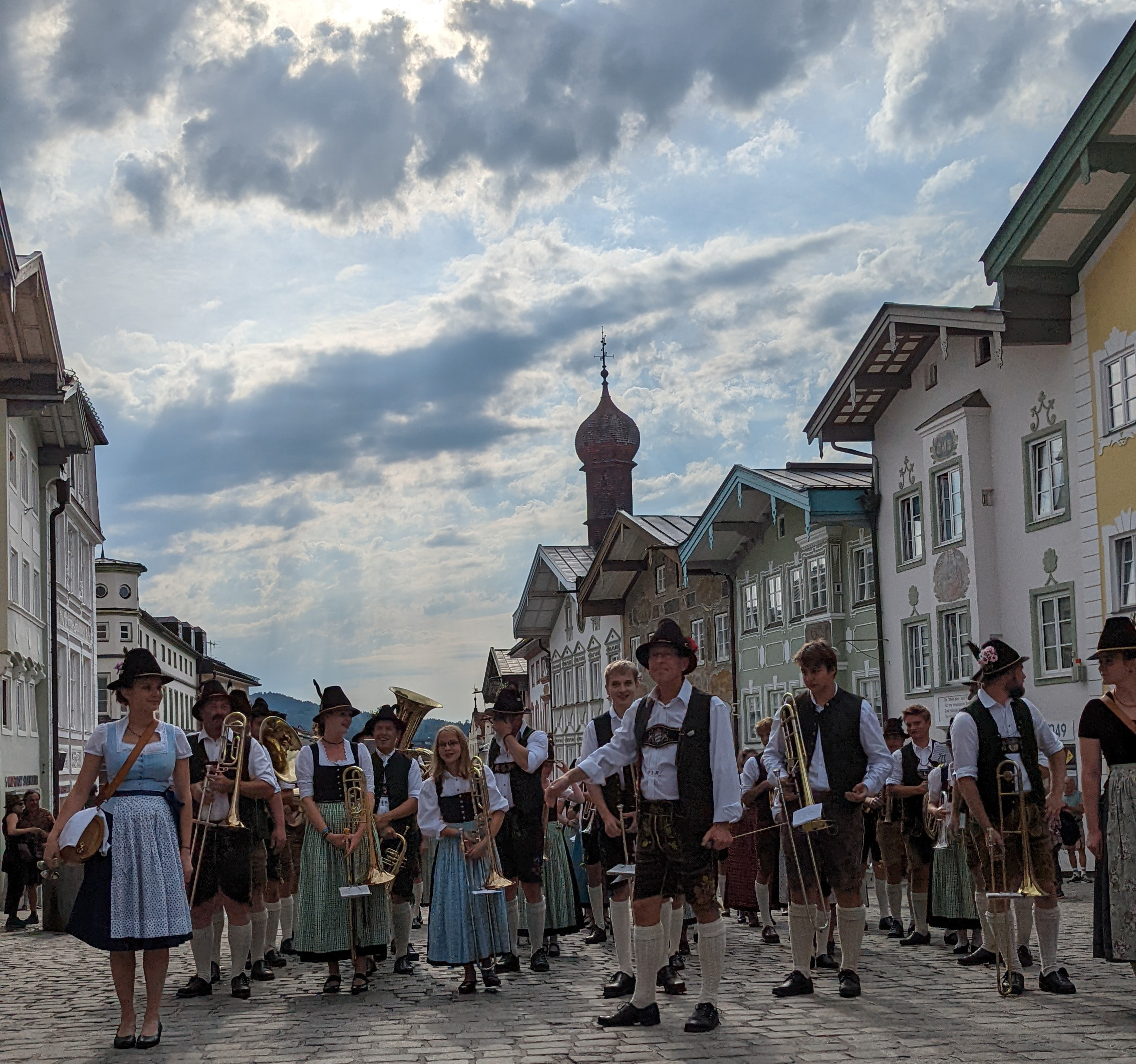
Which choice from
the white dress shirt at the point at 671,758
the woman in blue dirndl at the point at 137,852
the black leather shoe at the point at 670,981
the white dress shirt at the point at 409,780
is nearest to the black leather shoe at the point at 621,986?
the black leather shoe at the point at 670,981

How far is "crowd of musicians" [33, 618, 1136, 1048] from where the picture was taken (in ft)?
28.0

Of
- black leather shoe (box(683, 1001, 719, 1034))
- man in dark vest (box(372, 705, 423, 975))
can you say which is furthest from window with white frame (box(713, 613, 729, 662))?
black leather shoe (box(683, 1001, 719, 1034))

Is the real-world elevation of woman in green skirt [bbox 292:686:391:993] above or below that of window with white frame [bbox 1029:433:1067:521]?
A: below

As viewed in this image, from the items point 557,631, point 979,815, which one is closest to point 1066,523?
point 979,815

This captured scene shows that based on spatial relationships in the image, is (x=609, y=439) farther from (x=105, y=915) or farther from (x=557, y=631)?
(x=105, y=915)

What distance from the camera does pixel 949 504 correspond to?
2880 centimetres

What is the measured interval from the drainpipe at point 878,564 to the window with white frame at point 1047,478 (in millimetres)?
5759

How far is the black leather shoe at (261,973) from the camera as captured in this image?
11.7 m

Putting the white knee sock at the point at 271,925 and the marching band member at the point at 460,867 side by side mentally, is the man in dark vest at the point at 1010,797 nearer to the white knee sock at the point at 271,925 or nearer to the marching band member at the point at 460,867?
the marching band member at the point at 460,867

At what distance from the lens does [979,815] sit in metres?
9.53

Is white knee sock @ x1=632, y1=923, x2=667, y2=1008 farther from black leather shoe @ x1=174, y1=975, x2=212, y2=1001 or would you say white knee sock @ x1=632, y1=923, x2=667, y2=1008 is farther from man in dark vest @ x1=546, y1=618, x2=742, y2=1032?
black leather shoe @ x1=174, y1=975, x2=212, y2=1001

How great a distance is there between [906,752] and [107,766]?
7.19m

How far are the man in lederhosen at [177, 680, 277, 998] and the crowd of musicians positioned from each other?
17mm

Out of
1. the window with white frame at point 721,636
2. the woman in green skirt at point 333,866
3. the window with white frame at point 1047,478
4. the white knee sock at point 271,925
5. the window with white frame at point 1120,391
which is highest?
the window with white frame at point 1120,391
